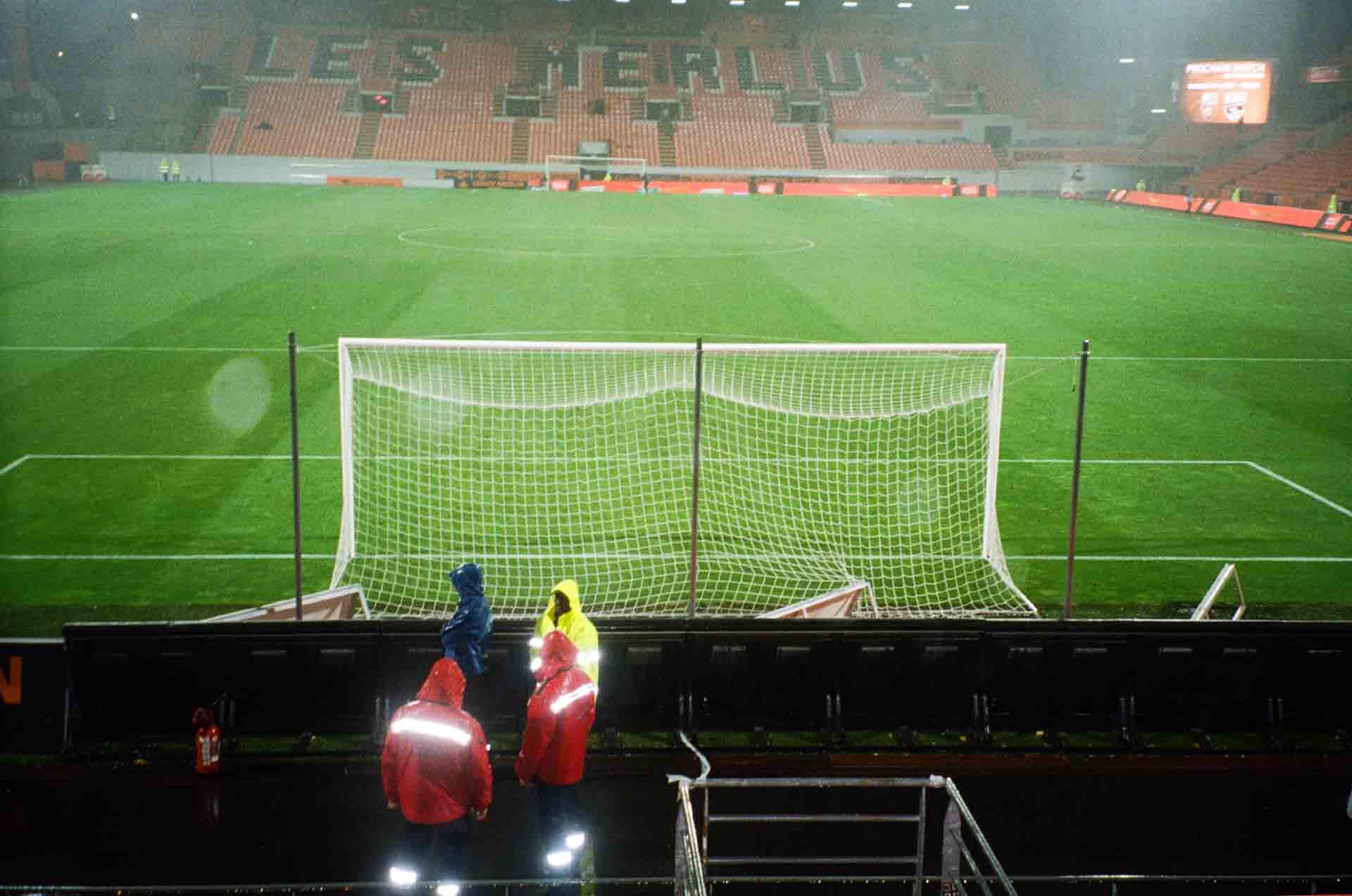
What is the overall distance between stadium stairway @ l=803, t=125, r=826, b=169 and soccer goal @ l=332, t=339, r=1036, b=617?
5246cm

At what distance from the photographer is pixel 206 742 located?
7.45 meters

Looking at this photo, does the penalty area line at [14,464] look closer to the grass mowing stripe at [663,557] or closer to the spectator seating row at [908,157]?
the grass mowing stripe at [663,557]

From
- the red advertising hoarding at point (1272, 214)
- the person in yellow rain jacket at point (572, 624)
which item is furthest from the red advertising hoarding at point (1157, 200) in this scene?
the person in yellow rain jacket at point (572, 624)

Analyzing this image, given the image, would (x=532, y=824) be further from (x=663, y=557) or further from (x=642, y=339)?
(x=642, y=339)

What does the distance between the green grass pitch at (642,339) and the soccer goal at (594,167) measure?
71.7ft

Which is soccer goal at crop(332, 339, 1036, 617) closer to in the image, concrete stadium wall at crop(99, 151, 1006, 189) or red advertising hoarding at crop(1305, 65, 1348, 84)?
concrete stadium wall at crop(99, 151, 1006, 189)

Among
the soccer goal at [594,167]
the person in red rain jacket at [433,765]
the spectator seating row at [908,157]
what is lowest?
the person in red rain jacket at [433,765]

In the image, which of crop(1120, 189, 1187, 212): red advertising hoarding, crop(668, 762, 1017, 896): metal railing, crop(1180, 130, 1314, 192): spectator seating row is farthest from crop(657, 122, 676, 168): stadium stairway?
crop(668, 762, 1017, 896): metal railing

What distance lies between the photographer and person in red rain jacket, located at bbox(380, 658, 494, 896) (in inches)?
226

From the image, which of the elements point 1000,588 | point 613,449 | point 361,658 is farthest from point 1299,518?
point 361,658

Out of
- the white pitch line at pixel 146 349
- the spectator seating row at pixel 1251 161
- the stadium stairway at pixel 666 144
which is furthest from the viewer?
the stadium stairway at pixel 666 144

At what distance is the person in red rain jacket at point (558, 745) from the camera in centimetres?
618

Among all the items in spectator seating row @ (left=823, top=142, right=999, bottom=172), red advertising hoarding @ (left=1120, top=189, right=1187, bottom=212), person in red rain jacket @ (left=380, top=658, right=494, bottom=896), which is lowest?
person in red rain jacket @ (left=380, top=658, right=494, bottom=896)

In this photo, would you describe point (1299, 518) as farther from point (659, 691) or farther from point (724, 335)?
point (724, 335)
